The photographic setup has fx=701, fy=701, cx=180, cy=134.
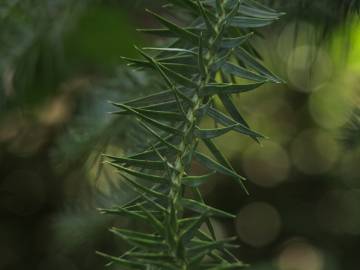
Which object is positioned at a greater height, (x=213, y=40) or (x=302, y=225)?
(x=213, y=40)

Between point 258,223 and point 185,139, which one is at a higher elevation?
point 185,139

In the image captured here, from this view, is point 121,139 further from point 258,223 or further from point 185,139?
point 258,223

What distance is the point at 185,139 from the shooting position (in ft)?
0.52

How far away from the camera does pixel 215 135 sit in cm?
16

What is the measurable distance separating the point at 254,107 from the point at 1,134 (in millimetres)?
271

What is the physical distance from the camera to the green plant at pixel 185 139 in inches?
5.4

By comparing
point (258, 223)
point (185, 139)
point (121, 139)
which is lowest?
point (258, 223)

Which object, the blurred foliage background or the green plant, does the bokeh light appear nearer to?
the blurred foliage background

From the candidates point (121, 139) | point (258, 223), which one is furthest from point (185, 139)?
point (258, 223)

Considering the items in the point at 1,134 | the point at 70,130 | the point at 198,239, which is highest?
the point at 198,239

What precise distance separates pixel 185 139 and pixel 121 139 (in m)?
0.18

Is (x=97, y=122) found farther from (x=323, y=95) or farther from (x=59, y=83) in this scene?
(x=323, y=95)

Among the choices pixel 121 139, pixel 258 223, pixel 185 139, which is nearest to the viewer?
pixel 185 139

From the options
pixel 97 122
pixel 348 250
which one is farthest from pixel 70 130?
pixel 348 250
